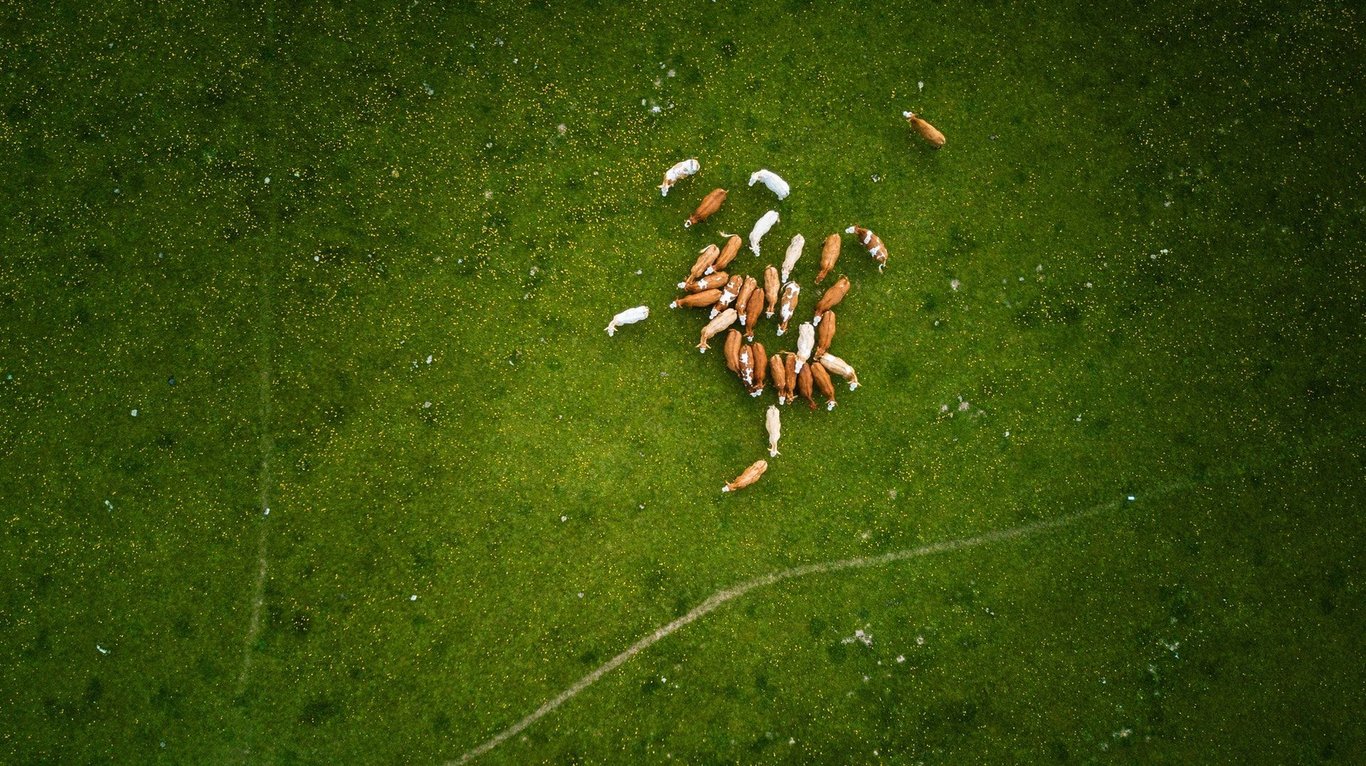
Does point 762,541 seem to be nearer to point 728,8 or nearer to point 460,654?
point 460,654

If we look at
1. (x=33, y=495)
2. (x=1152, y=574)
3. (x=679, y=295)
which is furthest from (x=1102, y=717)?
(x=33, y=495)

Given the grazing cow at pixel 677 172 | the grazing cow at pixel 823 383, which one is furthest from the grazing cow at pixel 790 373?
the grazing cow at pixel 677 172

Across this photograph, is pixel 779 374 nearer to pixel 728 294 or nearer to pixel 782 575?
pixel 728 294

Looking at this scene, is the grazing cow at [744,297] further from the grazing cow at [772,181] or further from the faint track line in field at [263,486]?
the faint track line in field at [263,486]

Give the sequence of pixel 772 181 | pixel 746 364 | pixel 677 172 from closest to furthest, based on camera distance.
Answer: pixel 746 364
pixel 677 172
pixel 772 181

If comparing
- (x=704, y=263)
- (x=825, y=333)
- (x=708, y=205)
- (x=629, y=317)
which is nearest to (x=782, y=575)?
(x=825, y=333)

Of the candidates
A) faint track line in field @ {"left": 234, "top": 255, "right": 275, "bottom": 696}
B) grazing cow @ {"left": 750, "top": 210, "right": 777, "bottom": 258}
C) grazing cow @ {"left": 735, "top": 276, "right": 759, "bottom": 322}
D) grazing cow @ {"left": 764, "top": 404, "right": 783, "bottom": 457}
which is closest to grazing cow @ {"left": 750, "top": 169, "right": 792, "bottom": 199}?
grazing cow @ {"left": 750, "top": 210, "right": 777, "bottom": 258}

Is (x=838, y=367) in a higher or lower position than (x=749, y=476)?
higher

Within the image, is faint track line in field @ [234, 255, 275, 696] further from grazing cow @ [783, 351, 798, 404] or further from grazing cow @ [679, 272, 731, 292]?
grazing cow @ [783, 351, 798, 404]
